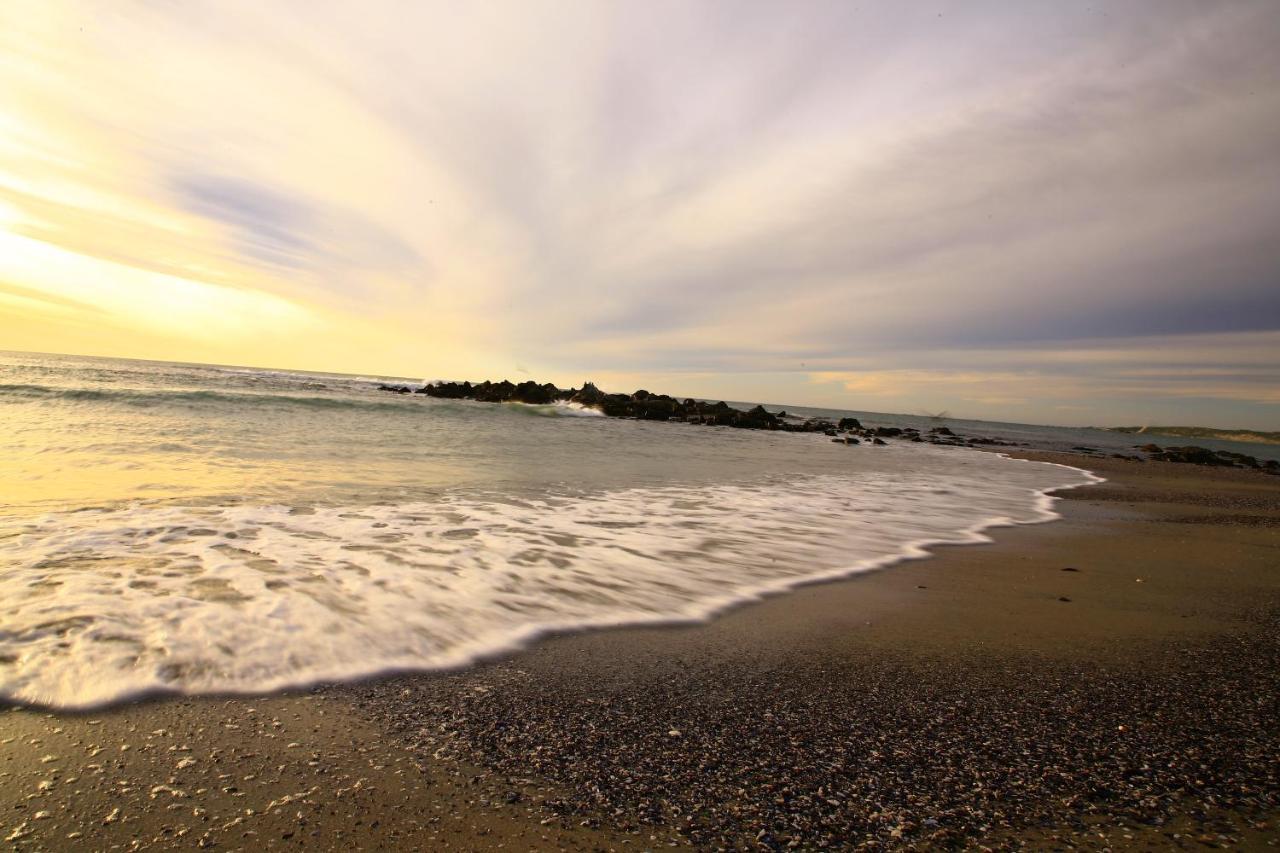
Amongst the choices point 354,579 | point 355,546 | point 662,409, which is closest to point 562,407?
point 662,409

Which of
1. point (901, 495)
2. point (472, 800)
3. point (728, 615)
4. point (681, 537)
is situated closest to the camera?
point (472, 800)

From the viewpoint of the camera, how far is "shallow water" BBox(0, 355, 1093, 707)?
119 inches

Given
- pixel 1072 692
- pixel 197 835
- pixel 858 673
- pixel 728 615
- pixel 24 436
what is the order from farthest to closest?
pixel 24 436
pixel 728 615
pixel 858 673
pixel 1072 692
pixel 197 835

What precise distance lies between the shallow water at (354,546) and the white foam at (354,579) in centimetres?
2

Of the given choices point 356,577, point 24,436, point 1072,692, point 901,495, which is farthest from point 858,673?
point 24,436

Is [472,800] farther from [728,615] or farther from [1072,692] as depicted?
[1072,692]

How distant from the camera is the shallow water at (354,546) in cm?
301

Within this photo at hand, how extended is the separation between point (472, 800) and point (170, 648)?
2.05 m

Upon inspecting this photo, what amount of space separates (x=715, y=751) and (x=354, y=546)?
3873mm

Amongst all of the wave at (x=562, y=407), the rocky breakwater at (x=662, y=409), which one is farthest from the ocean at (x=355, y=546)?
the wave at (x=562, y=407)

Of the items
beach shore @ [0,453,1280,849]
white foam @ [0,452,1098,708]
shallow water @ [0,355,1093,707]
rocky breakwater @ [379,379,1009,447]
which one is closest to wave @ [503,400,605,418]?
rocky breakwater @ [379,379,1009,447]

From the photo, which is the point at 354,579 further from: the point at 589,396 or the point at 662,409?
the point at 589,396

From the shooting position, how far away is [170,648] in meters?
2.93

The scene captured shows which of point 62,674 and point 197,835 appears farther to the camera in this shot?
Answer: point 62,674
